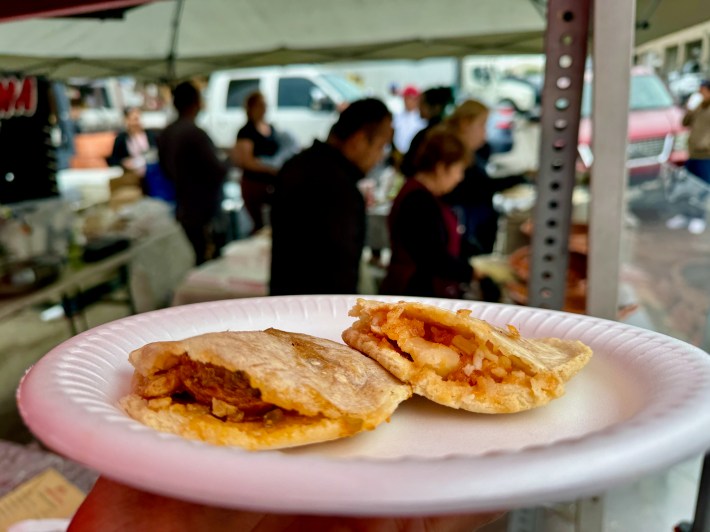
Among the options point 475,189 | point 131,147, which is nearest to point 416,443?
point 475,189

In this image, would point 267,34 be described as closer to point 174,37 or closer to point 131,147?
point 174,37

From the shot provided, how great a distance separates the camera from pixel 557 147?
1.17m

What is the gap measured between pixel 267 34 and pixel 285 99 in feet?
12.4

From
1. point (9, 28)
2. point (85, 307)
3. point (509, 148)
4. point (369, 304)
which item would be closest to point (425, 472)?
point (369, 304)

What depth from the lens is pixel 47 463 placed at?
1477mm

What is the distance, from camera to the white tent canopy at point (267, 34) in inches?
170

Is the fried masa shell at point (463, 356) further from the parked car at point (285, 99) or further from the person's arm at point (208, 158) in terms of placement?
the parked car at point (285, 99)

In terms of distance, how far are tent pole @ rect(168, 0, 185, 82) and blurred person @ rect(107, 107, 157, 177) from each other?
1.41 meters

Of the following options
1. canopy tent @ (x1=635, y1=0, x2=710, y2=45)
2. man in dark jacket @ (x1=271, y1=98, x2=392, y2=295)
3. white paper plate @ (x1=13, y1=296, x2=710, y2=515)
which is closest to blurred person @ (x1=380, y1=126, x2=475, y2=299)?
man in dark jacket @ (x1=271, y1=98, x2=392, y2=295)

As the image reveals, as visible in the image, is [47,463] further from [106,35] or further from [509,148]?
[509,148]

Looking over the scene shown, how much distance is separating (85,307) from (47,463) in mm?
2072

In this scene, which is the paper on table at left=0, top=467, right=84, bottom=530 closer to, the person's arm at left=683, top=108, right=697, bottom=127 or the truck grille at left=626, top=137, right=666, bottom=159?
the person's arm at left=683, top=108, right=697, bottom=127

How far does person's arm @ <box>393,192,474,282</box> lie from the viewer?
2832 mm

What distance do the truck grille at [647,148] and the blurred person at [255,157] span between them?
3.63m
